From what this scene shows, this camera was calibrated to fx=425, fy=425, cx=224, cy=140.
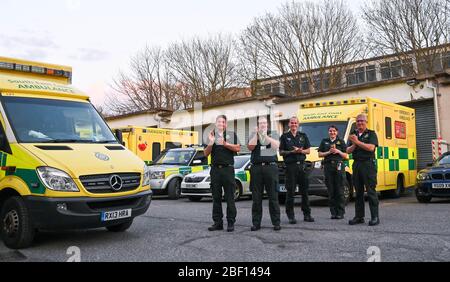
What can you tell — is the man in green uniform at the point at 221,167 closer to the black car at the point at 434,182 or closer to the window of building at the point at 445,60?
the black car at the point at 434,182

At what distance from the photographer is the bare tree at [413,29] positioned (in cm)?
2141

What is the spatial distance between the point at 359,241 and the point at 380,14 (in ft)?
66.6

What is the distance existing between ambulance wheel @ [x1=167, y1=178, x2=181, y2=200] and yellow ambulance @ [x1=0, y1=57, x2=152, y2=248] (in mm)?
6707

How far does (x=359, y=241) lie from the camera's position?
5590mm

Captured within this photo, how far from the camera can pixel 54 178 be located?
522 centimetres

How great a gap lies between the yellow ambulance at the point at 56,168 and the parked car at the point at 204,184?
18.2 feet

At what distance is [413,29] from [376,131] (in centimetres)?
1374

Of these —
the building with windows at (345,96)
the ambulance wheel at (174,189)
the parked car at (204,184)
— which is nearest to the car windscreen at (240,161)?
the parked car at (204,184)

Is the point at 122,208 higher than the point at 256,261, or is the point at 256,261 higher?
the point at 122,208

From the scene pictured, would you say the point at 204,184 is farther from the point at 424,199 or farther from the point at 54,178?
the point at 54,178

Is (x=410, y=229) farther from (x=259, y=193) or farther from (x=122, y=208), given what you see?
(x=122, y=208)

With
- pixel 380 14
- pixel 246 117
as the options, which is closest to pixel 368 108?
pixel 246 117

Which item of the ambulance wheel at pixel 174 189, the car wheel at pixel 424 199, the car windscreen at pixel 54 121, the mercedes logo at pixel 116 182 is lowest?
the car wheel at pixel 424 199

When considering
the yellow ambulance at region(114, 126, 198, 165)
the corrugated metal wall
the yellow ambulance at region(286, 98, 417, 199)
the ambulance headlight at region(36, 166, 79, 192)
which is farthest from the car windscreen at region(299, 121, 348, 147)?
the corrugated metal wall
